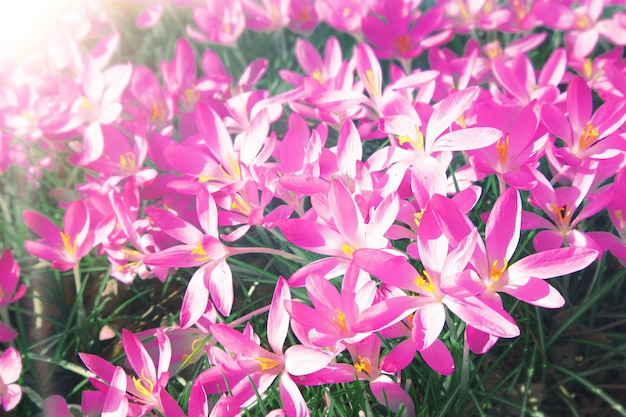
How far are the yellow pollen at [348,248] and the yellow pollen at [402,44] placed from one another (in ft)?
2.56

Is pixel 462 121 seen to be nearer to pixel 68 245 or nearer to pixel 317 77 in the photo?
pixel 317 77

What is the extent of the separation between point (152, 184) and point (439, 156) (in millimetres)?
590

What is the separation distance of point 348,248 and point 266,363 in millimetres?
202

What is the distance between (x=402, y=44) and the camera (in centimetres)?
158

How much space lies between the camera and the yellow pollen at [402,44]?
1579 millimetres

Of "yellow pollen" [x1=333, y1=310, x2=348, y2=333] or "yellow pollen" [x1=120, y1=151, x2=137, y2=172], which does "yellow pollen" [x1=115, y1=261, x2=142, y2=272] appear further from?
"yellow pollen" [x1=333, y1=310, x2=348, y2=333]

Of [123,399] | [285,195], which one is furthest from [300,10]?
[123,399]

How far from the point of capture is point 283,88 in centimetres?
175

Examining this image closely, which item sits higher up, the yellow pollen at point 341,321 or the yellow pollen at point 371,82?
the yellow pollen at point 371,82

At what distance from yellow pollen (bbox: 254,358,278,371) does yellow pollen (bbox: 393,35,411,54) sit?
917 millimetres

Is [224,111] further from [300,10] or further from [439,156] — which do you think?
[439,156]

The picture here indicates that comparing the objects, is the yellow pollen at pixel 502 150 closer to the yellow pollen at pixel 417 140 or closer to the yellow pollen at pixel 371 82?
the yellow pollen at pixel 417 140

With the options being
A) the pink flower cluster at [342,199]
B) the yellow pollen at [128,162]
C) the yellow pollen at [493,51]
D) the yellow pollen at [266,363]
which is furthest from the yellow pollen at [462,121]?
the yellow pollen at [128,162]

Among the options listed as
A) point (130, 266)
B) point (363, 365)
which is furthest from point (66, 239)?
point (363, 365)
